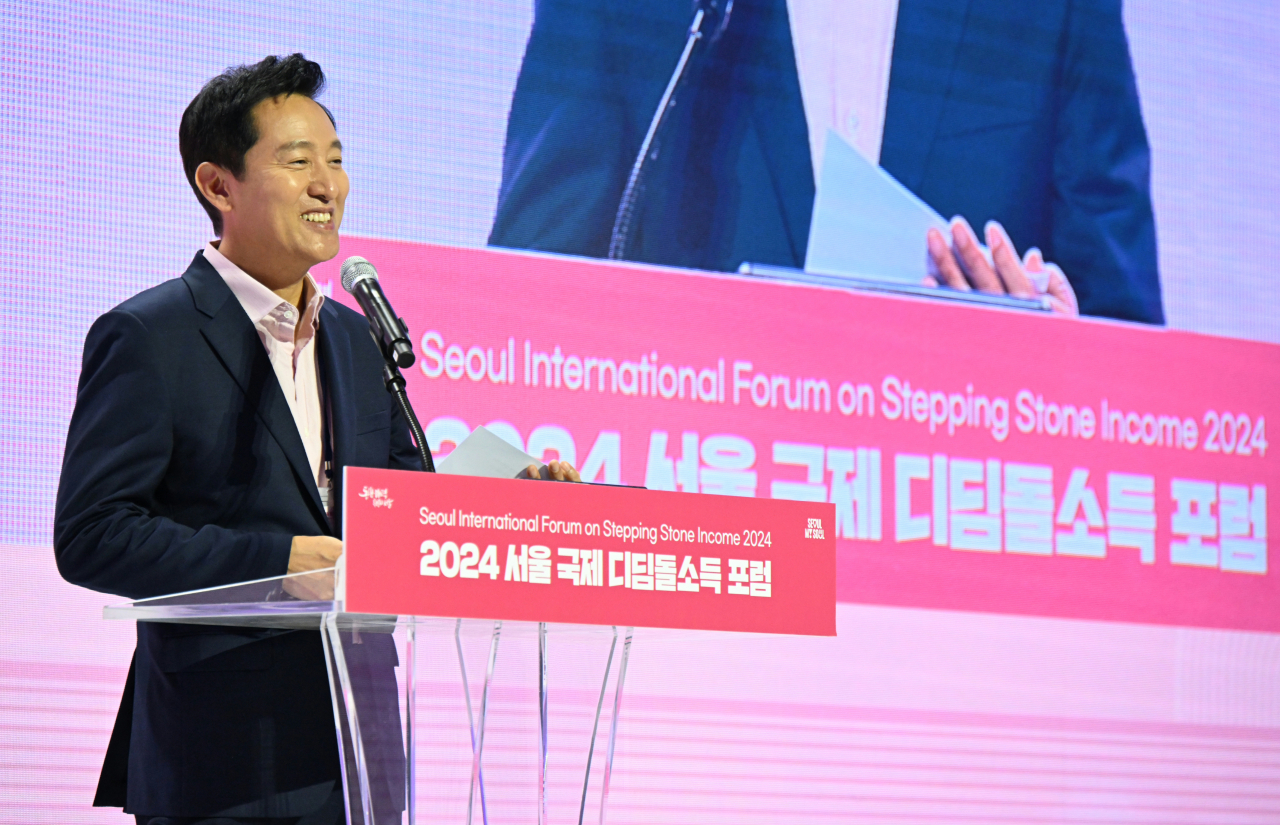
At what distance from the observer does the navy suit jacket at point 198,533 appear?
1507 millimetres

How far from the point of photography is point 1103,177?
13.0 feet

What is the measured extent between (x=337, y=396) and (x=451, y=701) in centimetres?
47

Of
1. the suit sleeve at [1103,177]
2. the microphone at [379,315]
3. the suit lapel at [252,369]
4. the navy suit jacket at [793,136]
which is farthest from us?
the suit sleeve at [1103,177]

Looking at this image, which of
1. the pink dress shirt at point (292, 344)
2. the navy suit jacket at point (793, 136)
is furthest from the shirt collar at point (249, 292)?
the navy suit jacket at point (793, 136)

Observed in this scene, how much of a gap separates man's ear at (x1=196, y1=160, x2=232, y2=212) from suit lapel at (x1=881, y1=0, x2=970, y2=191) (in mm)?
2281

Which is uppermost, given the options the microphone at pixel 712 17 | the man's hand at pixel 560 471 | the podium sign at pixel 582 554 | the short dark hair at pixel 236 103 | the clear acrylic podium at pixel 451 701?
the microphone at pixel 712 17

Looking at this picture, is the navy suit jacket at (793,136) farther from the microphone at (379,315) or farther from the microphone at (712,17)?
the microphone at (379,315)

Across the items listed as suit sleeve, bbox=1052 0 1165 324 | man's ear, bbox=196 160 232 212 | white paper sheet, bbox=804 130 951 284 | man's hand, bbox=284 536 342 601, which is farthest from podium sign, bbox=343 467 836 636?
suit sleeve, bbox=1052 0 1165 324

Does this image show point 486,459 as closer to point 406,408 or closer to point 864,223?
point 406,408

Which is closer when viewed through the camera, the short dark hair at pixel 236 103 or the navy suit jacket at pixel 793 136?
the short dark hair at pixel 236 103

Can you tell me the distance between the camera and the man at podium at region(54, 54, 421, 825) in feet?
4.95

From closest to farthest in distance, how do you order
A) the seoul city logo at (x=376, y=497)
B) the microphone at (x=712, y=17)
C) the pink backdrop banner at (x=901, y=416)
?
the seoul city logo at (x=376, y=497)
the pink backdrop banner at (x=901, y=416)
the microphone at (x=712, y=17)

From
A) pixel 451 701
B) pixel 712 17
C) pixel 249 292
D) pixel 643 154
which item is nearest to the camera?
pixel 451 701

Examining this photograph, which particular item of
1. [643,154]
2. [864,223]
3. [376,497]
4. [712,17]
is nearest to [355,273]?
[376,497]
